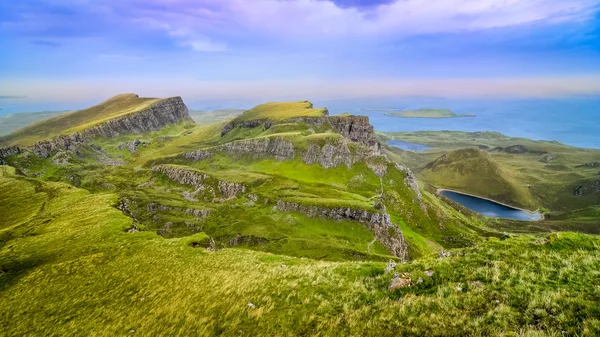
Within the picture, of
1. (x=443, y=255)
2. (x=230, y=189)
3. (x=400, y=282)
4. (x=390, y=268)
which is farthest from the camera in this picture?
(x=230, y=189)

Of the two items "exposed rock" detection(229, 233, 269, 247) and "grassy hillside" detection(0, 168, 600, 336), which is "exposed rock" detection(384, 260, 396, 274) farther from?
"exposed rock" detection(229, 233, 269, 247)

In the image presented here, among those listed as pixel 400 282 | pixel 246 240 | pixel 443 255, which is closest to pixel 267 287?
pixel 400 282

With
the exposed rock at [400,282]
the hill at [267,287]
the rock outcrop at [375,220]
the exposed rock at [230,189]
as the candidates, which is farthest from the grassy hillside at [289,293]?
the exposed rock at [230,189]

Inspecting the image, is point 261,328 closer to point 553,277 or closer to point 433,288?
point 433,288

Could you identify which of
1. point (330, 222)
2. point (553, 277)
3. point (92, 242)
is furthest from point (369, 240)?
point (553, 277)

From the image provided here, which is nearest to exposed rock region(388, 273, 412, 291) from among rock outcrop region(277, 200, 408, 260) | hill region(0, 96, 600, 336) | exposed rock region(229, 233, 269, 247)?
hill region(0, 96, 600, 336)

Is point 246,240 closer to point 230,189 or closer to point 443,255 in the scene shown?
point 230,189
